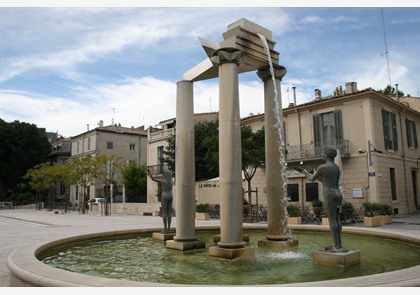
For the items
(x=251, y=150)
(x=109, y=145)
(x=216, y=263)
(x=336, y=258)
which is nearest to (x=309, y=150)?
(x=251, y=150)

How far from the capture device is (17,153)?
2153 inches

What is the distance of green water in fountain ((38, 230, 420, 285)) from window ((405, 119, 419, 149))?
20377 millimetres

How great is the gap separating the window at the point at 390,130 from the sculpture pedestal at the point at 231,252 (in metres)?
19.8

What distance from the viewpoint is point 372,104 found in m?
23.7

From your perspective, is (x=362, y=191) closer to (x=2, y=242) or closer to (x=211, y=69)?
(x=211, y=69)

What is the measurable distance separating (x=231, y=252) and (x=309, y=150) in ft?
63.9

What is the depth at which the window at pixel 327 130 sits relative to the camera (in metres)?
24.6

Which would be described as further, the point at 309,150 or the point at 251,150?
the point at 309,150

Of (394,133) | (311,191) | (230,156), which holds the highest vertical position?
(394,133)

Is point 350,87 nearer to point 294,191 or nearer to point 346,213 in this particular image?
point 294,191

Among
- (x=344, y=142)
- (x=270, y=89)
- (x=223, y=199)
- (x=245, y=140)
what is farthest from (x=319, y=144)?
(x=223, y=199)

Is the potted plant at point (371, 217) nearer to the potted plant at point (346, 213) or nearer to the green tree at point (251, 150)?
the potted plant at point (346, 213)

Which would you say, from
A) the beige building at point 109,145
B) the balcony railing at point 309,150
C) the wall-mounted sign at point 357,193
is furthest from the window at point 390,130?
the beige building at point 109,145

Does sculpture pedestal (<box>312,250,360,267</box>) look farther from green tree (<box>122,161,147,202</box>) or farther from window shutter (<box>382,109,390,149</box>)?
green tree (<box>122,161,147,202</box>)
